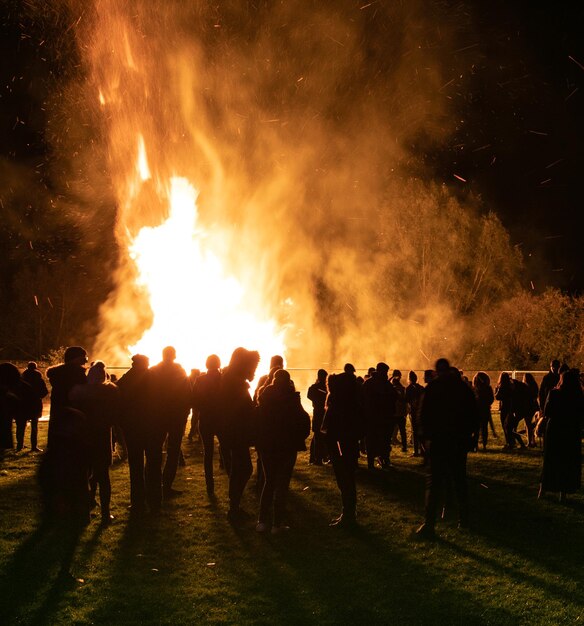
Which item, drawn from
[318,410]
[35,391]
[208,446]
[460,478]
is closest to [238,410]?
[208,446]

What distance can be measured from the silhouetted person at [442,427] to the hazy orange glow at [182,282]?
17.2 m

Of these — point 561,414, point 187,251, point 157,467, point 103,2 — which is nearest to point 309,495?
point 157,467

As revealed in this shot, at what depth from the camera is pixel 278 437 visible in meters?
7.61

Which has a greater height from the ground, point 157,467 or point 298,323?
point 298,323

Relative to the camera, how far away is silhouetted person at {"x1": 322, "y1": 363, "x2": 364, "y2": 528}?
7957 mm

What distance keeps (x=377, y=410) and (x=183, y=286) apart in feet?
47.1

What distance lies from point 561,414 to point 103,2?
68.5 ft

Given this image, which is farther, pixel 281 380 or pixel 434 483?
pixel 281 380

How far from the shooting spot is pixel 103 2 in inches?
907

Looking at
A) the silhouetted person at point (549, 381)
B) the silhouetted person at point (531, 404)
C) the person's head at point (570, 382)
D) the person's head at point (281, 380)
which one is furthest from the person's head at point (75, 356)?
the silhouetted person at point (531, 404)

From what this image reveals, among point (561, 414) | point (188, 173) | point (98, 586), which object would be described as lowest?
point (98, 586)

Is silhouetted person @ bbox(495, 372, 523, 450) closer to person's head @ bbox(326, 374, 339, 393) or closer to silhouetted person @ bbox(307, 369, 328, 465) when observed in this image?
silhouetted person @ bbox(307, 369, 328, 465)

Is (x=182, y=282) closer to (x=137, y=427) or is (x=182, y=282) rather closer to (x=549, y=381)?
(x=549, y=381)

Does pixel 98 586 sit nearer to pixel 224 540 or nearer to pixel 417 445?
pixel 224 540
